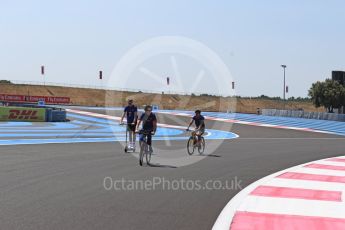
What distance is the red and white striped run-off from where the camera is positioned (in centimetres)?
661

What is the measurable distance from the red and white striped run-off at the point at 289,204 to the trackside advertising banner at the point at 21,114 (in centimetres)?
2426

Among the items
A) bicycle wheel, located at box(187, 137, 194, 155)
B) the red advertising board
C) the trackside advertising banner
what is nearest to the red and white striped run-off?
bicycle wheel, located at box(187, 137, 194, 155)

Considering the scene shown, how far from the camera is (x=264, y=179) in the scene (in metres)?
11.3

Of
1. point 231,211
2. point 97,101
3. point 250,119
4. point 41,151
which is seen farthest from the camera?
point 97,101

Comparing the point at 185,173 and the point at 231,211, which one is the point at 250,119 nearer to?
the point at 185,173

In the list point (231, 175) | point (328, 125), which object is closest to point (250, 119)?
point (328, 125)

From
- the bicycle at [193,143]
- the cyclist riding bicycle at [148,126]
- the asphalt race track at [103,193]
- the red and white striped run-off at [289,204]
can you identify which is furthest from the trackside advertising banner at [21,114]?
the red and white striped run-off at [289,204]

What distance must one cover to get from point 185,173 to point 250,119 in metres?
38.4

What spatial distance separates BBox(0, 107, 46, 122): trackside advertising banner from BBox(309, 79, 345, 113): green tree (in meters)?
60.8

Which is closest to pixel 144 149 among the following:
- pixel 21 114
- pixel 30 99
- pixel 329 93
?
pixel 21 114

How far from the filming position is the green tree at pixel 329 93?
83688mm

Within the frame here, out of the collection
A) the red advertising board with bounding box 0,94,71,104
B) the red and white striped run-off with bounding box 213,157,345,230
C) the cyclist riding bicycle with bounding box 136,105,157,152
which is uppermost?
the red advertising board with bounding box 0,94,71,104

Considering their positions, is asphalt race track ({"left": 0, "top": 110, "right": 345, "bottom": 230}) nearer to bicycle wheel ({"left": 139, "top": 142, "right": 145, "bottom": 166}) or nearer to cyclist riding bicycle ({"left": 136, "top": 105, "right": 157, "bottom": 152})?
bicycle wheel ({"left": 139, "top": 142, "right": 145, "bottom": 166})

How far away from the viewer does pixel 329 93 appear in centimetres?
8400
